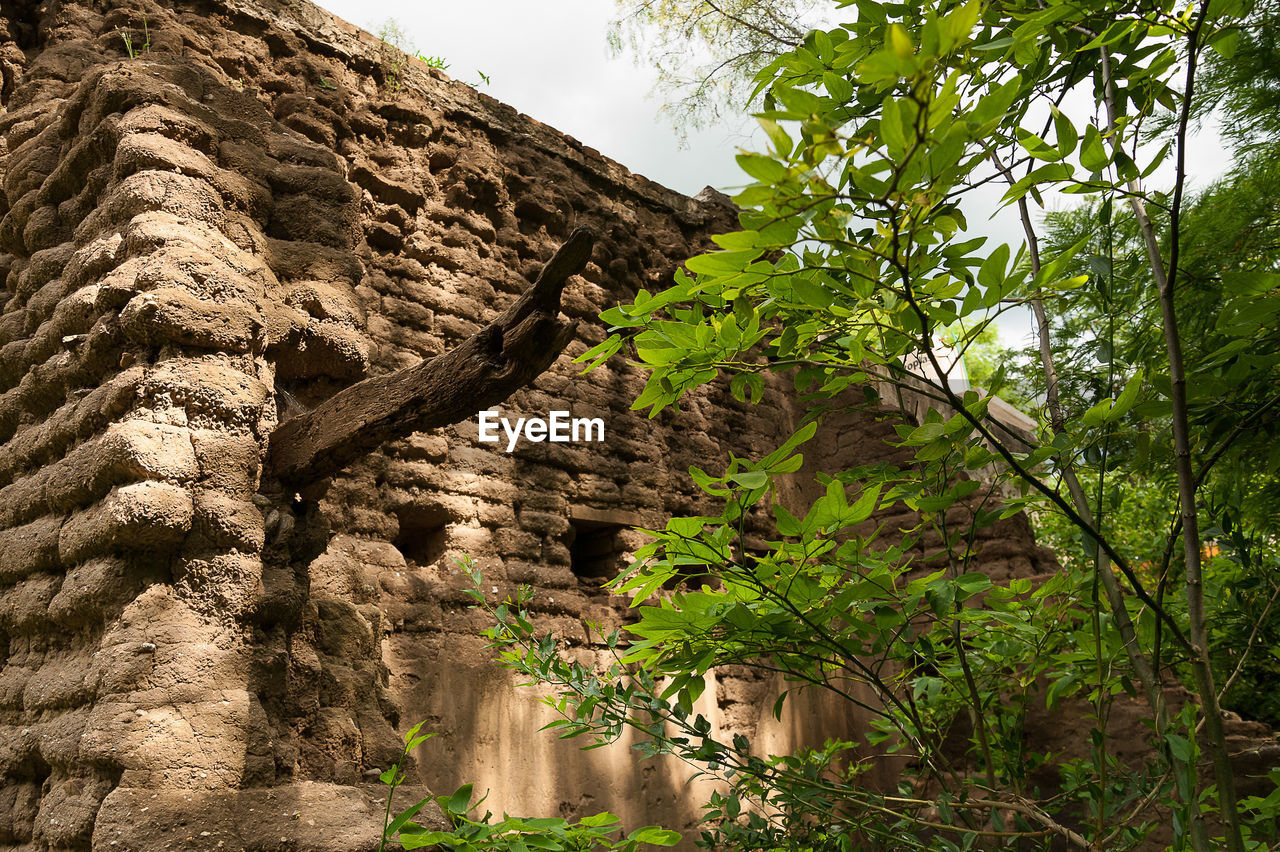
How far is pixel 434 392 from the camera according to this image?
8.16 ft

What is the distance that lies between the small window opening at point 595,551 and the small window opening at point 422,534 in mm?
856

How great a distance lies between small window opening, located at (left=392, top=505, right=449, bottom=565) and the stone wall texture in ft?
0.06

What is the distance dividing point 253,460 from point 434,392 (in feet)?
1.86

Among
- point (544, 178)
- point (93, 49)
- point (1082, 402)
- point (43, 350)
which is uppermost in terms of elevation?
point (544, 178)

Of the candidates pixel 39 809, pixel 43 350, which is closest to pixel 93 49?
pixel 43 350

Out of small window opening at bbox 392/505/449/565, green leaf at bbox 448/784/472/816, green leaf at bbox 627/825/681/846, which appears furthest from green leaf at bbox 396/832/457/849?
small window opening at bbox 392/505/449/565

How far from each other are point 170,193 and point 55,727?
4.98 ft

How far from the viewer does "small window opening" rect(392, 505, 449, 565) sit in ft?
13.4

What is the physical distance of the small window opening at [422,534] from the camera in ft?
13.4

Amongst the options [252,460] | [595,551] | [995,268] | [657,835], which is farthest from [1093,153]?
[595,551]

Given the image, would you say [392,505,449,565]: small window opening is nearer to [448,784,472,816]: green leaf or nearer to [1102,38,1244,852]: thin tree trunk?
[448,784,472,816]: green leaf

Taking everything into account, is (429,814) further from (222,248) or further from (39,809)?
(222,248)

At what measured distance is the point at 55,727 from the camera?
87.4 inches

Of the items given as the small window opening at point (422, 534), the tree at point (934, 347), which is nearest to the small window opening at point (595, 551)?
the small window opening at point (422, 534)
